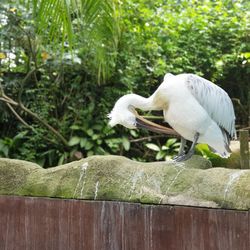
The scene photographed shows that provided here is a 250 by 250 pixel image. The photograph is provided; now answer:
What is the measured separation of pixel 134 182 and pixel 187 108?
2.17ft

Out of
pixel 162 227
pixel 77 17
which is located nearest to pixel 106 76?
pixel 77 17

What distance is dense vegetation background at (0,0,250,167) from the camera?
7.99 m

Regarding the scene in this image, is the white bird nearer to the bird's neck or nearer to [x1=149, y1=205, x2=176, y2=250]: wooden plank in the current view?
the bird's neck

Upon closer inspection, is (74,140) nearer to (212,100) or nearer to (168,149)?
(168,149)

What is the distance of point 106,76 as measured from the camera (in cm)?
787

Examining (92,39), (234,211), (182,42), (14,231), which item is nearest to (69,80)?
(182,42)

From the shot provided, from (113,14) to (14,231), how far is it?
1951 millimetres

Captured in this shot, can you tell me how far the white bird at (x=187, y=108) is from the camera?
3.66 meters

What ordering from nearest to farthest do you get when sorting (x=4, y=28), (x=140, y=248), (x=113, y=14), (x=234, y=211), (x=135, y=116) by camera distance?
(x=234, y=211) → (x=140, y=248) → (x=135, y=116) → (x=113, y=14) → (x=4, y=28)

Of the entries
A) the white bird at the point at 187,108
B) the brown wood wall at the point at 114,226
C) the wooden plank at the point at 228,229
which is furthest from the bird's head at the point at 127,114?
the wooden plank at the point at 228,229

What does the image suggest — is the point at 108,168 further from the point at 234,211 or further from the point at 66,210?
the point at 234,211

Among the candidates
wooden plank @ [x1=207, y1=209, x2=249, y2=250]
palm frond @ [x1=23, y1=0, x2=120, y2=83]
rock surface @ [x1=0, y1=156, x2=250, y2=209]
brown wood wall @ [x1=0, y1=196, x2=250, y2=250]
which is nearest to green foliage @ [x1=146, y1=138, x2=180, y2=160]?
palm frond @ [x1=23, y1=0, x2=120, y2=83]

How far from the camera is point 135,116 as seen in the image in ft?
12.3

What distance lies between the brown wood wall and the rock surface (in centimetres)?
6
